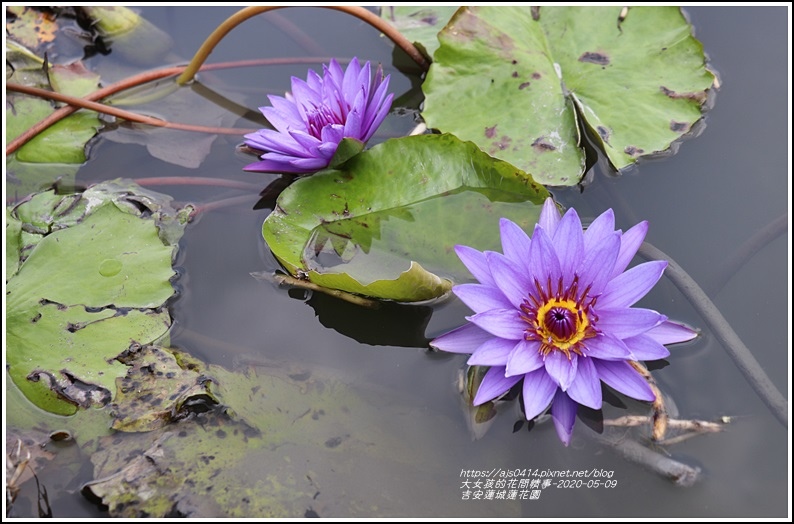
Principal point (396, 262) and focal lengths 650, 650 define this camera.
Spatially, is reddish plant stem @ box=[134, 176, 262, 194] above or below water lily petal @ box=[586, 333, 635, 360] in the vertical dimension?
below

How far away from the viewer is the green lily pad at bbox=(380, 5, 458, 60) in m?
3.84

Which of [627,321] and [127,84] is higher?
[627,321]

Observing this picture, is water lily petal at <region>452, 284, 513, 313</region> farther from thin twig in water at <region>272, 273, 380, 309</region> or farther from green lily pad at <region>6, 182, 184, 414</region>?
green lily pad at <region>6, 182, 184, 414</region>

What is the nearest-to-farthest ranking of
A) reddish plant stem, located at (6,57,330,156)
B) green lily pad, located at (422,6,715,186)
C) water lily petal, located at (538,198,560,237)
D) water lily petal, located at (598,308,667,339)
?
water lily petal, located at (598,308,667,339) → water lily petal, located at (538,198,560,237) → green lily pad, located at (422,6,715,186) → reddish plant stem, located at (6,57,330,156)

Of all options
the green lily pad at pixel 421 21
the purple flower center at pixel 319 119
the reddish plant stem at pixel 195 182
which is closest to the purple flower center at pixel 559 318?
the purple flower center at pixel 319 119

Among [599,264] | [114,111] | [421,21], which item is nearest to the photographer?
[599,264]

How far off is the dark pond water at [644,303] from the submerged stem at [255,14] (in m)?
0.21

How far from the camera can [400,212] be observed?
9.94 feet

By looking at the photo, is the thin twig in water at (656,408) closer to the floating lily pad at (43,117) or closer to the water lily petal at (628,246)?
the water lily petal at (628,246)

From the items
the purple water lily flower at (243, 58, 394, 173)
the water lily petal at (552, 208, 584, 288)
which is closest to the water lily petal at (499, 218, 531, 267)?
the water lily petal at (552, 208, 584, 288)

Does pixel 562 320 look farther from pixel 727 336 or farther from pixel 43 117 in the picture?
pixel 43 117

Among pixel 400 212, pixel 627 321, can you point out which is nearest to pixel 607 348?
pixel 627 321

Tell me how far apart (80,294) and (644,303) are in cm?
250

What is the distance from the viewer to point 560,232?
251 centimetres
